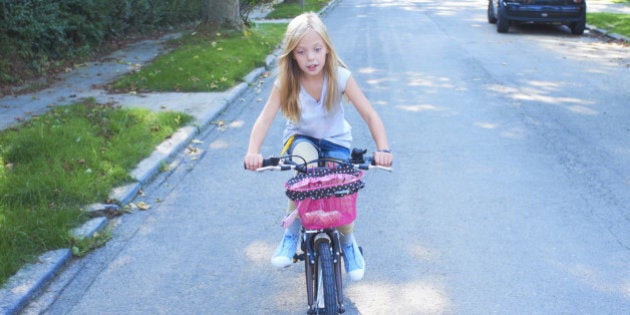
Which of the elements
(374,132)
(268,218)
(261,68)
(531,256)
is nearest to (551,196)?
(531,256)

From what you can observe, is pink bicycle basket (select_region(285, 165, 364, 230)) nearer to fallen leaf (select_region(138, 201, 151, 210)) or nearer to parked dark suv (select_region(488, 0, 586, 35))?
fallen leaf (select_region(138, 201, 151, 210))

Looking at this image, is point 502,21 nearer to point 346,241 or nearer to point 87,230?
point 87,230

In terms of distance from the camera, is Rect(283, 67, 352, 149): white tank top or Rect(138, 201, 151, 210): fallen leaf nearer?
Rect(283, 67, 352, 149): white tank top

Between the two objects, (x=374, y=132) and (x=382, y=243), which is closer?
(x=374, y=132)

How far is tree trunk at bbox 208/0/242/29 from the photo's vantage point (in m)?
16.0

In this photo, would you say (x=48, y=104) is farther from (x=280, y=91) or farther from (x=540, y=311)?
(x=540, y=311)

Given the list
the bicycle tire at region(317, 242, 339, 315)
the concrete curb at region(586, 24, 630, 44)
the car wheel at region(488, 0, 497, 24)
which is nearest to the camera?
the bicycle tire at region(317, 242, 339, 315)

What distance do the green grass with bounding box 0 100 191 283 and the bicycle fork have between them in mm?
1987

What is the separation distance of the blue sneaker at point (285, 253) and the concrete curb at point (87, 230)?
1589 millimetres

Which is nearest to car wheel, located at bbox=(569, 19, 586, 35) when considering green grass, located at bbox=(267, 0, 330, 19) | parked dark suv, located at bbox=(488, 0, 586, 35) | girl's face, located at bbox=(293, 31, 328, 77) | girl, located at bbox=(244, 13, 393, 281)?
parked dark suv, located at bbox=(488, 0, 586, 35)

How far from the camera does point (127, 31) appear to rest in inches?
659

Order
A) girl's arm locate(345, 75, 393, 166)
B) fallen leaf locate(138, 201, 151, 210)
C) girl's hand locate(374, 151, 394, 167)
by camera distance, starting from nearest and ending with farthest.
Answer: girl's hand locate(374, 151, 394, 167)
girl's arm locate(345, 75, 393, 166)
fallen leaf locate(138, 201, 151, 210)

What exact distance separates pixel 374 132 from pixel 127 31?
1432 centimetres

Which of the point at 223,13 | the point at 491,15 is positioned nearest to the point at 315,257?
the point at 223,13
